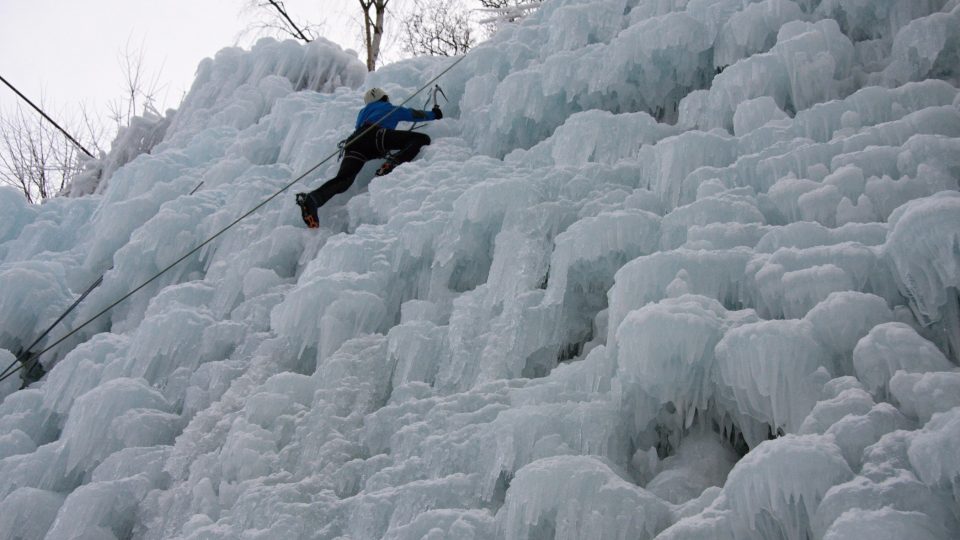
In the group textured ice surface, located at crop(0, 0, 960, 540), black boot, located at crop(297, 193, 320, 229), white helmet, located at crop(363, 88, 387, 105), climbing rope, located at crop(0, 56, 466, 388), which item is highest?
white helmet, located at crop(363, 88, 387, 105)

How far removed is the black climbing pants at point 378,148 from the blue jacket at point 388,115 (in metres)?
0.08

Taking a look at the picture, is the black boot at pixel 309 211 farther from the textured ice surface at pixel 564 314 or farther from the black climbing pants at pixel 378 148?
the black climbing pants at pixel 378 148

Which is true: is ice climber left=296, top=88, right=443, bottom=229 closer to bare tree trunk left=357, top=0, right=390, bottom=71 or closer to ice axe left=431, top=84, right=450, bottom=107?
ice axe left=431, top=84, right=450, bottom=107

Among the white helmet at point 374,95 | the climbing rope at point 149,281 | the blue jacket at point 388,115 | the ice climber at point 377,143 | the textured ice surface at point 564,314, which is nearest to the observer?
the textured ice surface at point 564,314

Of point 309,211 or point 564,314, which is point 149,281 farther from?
point 564,314

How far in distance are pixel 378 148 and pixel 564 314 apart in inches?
93.6

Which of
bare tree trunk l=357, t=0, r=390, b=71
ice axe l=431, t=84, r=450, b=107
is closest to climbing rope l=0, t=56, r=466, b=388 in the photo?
ice axe l=431, t=84, r=450, b=107

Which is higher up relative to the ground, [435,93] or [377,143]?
[435,93]

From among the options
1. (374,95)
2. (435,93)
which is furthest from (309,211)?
(435,93)

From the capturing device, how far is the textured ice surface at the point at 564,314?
2.79 m

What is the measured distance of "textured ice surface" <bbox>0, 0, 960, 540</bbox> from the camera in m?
2.79

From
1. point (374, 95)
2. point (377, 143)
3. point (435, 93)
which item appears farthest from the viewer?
point (435, 93)

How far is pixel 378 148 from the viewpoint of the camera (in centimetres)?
574

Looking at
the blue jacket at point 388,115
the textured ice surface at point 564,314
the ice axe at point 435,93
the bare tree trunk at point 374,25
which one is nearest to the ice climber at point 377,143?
the blue jacket at point 388,115
